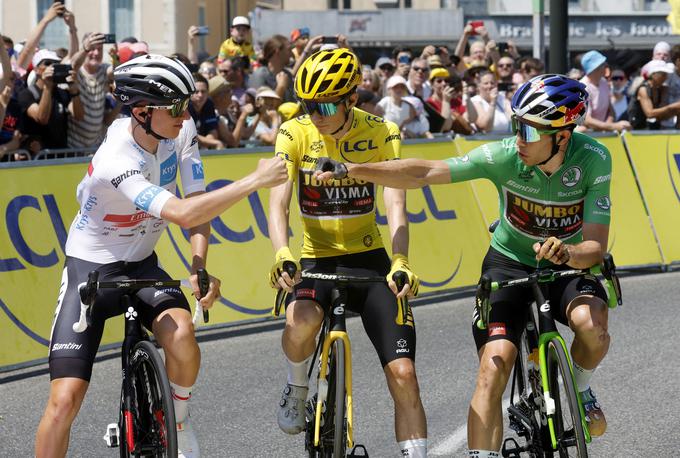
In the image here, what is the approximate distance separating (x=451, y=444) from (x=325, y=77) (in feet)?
8.36

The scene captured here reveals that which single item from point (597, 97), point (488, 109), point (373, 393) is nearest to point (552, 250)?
point (373, 393)

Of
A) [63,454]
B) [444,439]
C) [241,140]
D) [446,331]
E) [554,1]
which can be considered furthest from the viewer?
Result: [554,1]

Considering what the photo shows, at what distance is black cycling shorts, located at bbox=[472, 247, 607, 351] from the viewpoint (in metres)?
6.39

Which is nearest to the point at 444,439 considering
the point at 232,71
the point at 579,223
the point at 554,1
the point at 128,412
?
the point at 579,223

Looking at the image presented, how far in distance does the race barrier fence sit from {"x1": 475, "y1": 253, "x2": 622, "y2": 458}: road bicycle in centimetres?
482

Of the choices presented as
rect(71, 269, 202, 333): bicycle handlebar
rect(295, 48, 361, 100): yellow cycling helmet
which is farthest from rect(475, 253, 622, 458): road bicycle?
rect(71, 269, 202, 333): bicycle handlebar

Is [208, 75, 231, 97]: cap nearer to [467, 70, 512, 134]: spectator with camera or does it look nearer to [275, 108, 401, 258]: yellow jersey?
[467, 70, 512, 134]: spectator with camera

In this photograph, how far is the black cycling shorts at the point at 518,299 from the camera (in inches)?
252

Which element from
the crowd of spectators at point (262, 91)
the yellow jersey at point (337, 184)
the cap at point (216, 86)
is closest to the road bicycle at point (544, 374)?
the yellow jersey at point (337, 184)

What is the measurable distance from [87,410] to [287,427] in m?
2.74

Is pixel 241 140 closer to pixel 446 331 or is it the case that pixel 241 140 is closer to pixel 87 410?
pixel 446 331

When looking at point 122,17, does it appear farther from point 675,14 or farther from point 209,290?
point 209,290

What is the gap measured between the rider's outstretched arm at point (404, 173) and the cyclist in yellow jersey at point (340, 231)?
13.6 inches

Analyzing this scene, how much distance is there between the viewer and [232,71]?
592 inches
